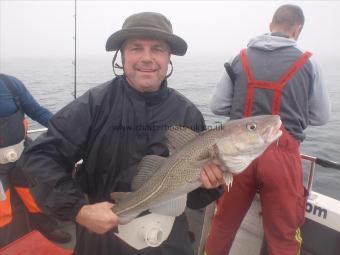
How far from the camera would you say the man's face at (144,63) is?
2605 millimetres

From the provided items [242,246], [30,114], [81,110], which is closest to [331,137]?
[242,246]

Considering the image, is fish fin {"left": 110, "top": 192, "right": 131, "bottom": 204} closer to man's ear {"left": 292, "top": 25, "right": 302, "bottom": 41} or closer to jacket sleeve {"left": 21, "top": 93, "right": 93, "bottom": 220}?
jacket sleeve {"left": 21, "top": 93, "right": 93, "bottom": 220}

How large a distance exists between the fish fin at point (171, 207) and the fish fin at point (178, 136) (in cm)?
38

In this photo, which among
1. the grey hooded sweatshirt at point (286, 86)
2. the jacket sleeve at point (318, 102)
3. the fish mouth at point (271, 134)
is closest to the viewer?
the fish mouth at point (271, 134)

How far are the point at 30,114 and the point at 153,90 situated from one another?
2666 mm

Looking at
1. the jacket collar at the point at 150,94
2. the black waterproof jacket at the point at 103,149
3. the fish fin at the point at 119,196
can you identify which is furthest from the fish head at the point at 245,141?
the fish fin at the point at 119,196

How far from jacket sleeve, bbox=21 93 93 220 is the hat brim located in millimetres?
579

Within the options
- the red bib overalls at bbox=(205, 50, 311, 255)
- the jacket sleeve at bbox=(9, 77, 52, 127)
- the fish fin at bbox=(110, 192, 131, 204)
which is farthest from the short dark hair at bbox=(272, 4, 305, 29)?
the jacket sleeve at bbox=(9, 77, 52, 127)

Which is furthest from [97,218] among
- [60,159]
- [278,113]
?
[278,113]

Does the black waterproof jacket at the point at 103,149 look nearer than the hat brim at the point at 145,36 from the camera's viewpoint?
Yes

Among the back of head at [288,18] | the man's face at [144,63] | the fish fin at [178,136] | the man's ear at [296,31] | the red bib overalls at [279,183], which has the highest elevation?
the back of head at [288,18]

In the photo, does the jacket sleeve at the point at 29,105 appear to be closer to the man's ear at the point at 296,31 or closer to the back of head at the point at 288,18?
the back of head at the point at 288,18

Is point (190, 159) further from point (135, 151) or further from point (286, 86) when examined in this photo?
point (286, 86)

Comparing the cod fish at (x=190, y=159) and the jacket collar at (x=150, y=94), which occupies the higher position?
the jacket collar at (x=150, y=94)
